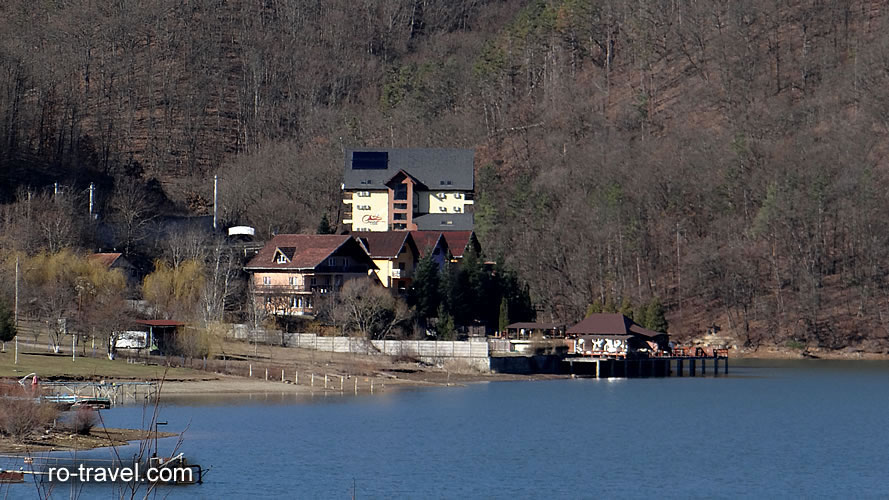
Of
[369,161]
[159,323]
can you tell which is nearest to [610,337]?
Answer: [159,323]

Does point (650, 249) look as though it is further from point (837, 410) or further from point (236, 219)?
point (837, 410)

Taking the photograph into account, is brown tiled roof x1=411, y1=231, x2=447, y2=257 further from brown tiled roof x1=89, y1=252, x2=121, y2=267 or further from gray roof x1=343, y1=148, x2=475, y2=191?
gray roof x1=343, y1=148, x2=475, y2=191

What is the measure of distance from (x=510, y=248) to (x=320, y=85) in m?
69.5

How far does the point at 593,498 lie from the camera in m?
40.4

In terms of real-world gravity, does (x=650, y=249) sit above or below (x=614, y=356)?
above

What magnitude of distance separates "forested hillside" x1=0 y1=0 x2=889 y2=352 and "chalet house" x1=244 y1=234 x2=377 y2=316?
14.4 m

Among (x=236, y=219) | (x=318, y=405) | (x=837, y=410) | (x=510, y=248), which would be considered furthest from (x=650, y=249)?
(x=318, y=405)

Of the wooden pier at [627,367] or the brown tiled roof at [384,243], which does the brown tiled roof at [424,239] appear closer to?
the brown tiled roof at [384,243]

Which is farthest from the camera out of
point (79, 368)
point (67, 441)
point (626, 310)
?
point (626, 310)

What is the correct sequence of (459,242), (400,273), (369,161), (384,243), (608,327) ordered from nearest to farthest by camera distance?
1. (608,327)
2. (400,273)
3. (384,243)
4. (459,242)
5. (369,161)

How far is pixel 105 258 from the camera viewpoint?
295 ft

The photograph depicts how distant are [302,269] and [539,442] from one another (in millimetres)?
38153

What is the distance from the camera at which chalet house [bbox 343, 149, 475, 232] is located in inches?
4946

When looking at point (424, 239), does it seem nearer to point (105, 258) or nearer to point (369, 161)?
point (105, 258)
